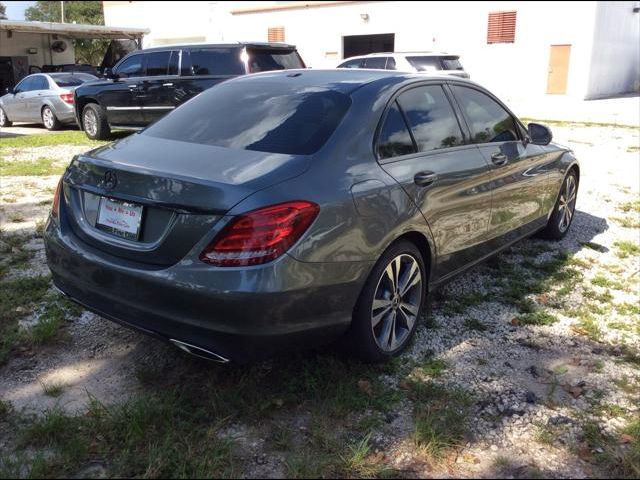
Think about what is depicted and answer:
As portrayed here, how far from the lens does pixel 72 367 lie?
3357 mm

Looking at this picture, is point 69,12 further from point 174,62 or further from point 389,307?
point 389,307

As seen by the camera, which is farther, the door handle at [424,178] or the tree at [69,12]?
the tree at [69,12]

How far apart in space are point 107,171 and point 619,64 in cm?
2973

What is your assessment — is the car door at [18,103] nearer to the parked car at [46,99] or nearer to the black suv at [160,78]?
the parked car at [46,99]

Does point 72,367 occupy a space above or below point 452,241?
below

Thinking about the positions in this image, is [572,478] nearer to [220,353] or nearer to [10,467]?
[220,353]

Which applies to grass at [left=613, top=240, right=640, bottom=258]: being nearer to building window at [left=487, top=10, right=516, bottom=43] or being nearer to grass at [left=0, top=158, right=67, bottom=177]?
grass at [left=0, top=158, right=67, bottom=177]

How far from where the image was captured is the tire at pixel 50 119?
46.0 ft

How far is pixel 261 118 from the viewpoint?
3443 millimetres

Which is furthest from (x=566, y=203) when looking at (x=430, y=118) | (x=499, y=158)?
(x=430, y=118)

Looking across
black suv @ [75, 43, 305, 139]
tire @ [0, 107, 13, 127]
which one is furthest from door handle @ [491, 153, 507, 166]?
tire @ [0, 107, 13, 127]

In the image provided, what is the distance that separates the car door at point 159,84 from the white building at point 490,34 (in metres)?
16.2

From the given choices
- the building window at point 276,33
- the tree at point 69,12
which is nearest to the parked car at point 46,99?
the building window at point 276,33

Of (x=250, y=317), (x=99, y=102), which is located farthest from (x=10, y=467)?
(x=99, y=102)
